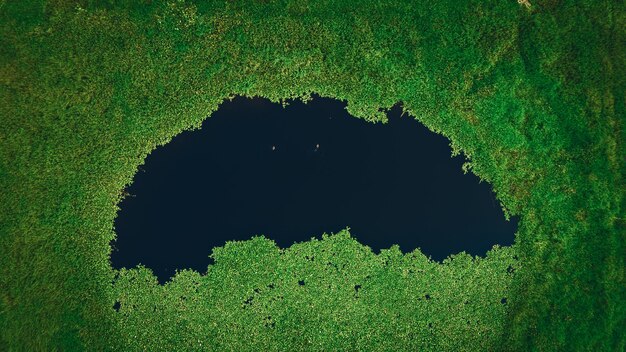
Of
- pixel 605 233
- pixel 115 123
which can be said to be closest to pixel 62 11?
pixel 115 123

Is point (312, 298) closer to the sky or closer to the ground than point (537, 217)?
closer to the ground

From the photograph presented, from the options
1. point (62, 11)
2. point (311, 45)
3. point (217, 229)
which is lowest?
point (217, 229)

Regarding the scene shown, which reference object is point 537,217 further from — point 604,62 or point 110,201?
point 110,201

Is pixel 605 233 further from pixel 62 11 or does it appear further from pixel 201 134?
pixel 62 11

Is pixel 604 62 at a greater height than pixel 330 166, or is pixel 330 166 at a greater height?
pixel 604 62

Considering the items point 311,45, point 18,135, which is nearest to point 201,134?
point 311,45

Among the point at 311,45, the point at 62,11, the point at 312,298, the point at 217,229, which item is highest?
the point at 62,11
